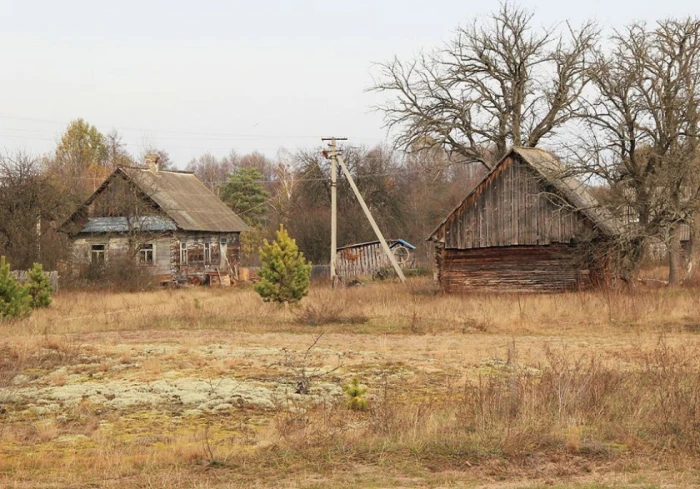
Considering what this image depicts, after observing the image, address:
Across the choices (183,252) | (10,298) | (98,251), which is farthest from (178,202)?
(10,298)

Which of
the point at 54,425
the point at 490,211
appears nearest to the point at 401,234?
the point at 490,211

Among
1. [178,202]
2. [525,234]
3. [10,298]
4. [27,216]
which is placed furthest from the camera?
[178,202]

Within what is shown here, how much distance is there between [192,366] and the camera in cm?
1548

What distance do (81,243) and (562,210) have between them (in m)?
27.0

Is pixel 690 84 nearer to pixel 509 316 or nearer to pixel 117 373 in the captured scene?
pixel 509 316

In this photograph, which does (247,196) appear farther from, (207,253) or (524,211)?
(524,211)

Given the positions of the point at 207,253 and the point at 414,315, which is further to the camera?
the point at 207,253

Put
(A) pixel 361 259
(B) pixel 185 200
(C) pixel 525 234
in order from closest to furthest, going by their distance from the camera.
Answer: (C) pixel 525 234 < (B) pixel 185 200 < (A) pixel 361 259

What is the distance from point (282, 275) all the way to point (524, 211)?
9.60m

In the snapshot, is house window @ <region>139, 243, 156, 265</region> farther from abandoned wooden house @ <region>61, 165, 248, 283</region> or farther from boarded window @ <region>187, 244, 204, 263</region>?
boarded window @ <region>187, 244, 204, 263</region>

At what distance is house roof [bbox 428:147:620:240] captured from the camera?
30.6 metres

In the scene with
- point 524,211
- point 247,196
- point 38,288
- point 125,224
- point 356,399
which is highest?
point 247,196

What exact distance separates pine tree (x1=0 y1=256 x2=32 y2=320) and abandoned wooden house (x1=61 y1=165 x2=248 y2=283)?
67.1 feet

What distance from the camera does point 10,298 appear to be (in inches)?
926
